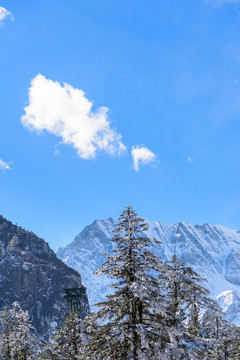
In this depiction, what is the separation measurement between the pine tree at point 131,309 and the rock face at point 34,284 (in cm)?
16201

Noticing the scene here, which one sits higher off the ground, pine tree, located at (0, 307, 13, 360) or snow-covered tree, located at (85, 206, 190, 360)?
pine tree, located at (0, 307, 13, 360)

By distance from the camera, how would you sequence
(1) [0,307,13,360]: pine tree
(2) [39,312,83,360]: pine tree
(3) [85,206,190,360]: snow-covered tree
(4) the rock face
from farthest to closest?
(4) the rock face < (1) [0,307,13,360]: pine tree < (2) [39,312,83,360]: pine tree < (3) [85,206,190,360]: snow-covered tree

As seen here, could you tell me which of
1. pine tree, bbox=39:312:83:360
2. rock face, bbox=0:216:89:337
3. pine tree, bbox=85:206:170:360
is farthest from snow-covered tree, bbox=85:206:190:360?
rock face, bbox=0:216:89:337

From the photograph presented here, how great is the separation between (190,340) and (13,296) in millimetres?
174948

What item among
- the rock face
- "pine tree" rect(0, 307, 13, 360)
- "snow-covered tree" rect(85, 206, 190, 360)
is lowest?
"snow-covered tree" rect(85, 206, 190, 360)

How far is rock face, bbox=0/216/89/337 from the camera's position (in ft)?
551

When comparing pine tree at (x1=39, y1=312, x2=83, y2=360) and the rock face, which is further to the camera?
the rock face

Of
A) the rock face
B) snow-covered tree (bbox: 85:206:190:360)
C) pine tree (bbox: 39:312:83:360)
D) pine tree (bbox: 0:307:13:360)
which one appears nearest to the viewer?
snow-covered tree (bbox: 85:206:190:360)

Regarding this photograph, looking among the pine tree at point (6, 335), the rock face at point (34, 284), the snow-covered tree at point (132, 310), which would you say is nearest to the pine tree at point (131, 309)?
the snow-covered tree at point (132, 310)

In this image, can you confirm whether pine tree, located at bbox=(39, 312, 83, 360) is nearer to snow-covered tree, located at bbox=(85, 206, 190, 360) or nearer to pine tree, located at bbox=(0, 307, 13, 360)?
pine tree, located at bbox=(0, 307, 13, 360)

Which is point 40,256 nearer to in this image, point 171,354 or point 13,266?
point 13,266

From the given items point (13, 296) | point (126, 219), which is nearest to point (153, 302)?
point (126, 219)

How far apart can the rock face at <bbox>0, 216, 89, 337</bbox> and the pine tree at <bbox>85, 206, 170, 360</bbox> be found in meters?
162

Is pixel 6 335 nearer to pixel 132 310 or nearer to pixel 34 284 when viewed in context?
pixel 132 310
